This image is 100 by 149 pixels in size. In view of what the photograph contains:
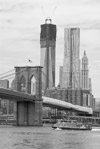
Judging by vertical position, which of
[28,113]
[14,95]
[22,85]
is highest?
[22,85]

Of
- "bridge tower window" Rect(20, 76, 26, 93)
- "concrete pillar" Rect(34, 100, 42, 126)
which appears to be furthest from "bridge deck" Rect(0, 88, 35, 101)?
"bridge tower window" Rect(20, 76, 26, 93)

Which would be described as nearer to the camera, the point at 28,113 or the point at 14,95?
the point at 14,95

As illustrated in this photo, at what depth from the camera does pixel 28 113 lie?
407 feet

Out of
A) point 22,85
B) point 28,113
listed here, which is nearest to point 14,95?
point 28,113

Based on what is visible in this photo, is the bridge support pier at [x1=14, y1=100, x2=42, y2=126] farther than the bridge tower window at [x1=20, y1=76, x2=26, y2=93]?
No

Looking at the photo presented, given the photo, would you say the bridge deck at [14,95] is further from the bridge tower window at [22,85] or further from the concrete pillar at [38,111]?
the bridge tower window at [22,85]

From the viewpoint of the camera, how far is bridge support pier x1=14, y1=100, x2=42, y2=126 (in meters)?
121

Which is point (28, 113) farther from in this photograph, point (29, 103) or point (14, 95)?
point (14, 95)

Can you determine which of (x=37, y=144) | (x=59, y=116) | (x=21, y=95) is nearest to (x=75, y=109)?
(x=59, y=116)

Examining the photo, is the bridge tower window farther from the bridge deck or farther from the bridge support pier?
the bridge deck

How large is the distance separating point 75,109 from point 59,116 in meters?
32.1

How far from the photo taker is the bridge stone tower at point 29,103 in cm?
12112

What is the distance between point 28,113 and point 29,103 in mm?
2663

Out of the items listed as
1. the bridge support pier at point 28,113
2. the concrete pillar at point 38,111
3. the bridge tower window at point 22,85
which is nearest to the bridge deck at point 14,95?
the concrete pillar at point 38,111
